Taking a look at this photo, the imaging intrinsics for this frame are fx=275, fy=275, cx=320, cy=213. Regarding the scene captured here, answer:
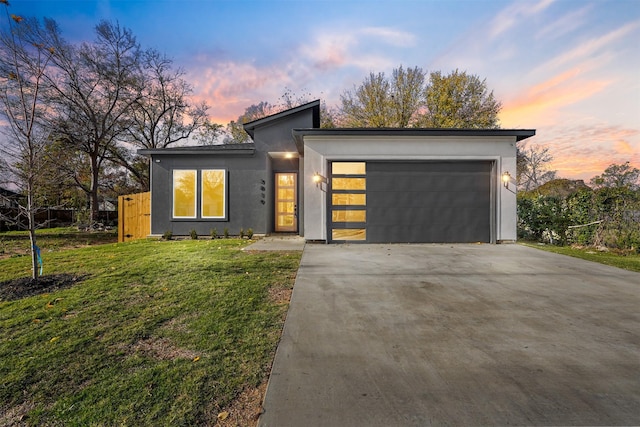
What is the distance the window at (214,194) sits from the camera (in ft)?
31.6

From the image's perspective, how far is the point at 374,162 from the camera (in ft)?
26.6

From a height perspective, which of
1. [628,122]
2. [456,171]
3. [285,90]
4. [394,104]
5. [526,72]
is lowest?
[456,171]

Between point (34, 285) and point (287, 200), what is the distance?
7.25 m

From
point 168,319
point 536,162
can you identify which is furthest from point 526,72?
point 536,162

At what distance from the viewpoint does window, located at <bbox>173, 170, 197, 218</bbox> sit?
9641mm

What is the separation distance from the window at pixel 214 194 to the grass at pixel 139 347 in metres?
5.21

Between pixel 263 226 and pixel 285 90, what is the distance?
53.4 feet

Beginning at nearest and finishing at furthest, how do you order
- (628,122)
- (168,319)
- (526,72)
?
(168,319) < (526,72) < (628,122)

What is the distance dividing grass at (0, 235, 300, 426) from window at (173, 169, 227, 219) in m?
5.24

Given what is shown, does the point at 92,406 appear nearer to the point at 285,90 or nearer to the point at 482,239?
the point at 482,239

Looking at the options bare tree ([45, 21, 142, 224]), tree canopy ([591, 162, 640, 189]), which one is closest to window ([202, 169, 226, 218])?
bare tree ([45, 21, 142, 224])

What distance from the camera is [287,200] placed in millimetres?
10430

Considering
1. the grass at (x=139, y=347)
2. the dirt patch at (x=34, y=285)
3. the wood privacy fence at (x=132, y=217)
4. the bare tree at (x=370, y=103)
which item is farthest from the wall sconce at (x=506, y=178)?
the bare tree at (x=370, y=103)

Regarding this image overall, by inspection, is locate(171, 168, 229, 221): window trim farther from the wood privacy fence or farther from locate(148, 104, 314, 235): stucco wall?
the wood privacy fence
